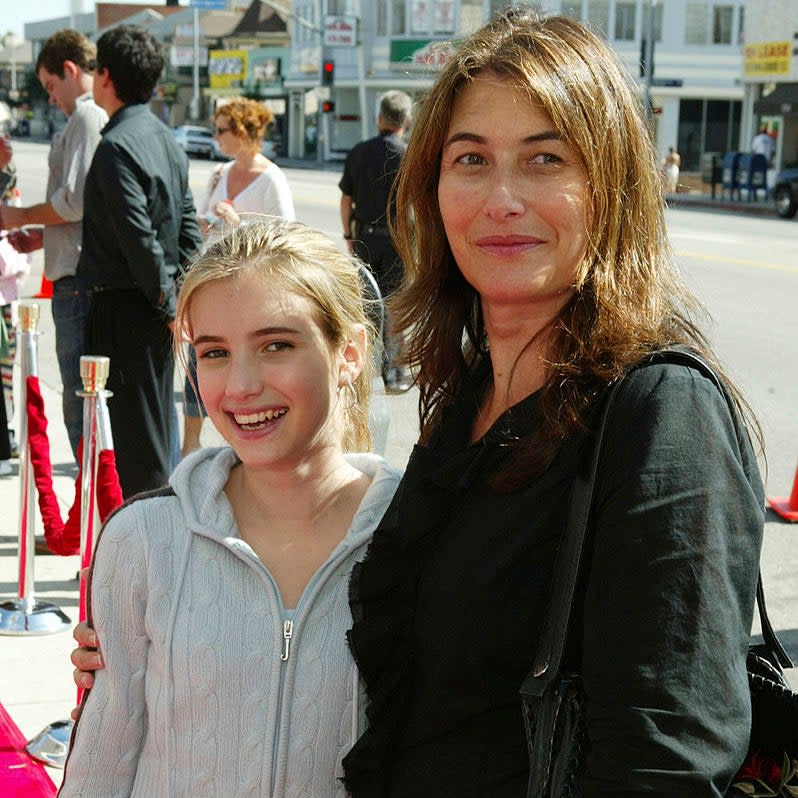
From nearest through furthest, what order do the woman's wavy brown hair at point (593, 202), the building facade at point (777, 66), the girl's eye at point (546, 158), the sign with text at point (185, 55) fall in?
the woman's wavy brown hair at point (593, 202) < the girl's eye at point (546, 158) < the building facade at point (777, 66) < the sign with text at point (185, 55)

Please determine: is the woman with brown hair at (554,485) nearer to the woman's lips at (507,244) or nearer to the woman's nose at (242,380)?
the woman's lips at (507,244)

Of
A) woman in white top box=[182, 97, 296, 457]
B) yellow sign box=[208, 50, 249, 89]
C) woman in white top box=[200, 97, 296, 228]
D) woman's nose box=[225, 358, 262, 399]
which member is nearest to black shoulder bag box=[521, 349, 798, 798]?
woman's nose box=[225, 358, 262, 399]

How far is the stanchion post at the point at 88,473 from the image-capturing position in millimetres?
3914

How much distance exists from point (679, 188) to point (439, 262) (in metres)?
0.76

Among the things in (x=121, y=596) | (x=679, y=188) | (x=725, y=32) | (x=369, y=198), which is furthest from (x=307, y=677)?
(x=725, y=32)

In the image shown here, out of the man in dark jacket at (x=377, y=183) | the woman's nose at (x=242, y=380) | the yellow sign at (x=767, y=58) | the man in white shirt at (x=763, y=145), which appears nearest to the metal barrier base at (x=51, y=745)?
the woman's nose at (x=242, y=380)

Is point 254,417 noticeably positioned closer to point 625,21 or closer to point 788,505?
point 788,505

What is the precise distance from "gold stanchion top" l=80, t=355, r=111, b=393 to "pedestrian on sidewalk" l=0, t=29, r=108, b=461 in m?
1.62

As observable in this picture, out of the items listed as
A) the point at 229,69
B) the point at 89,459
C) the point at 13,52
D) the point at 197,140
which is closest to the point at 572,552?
the point at 89,459

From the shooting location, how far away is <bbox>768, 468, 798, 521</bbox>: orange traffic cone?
21.7 feet

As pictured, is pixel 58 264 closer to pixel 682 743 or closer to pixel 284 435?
pixel 284 435

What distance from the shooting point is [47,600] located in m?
5.33

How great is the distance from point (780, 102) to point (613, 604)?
3816 centimetres

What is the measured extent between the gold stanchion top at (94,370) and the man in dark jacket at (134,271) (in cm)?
122
